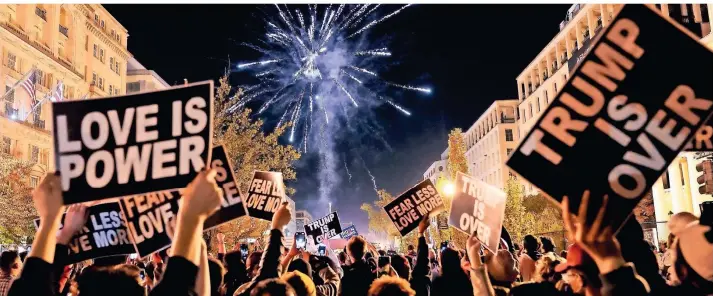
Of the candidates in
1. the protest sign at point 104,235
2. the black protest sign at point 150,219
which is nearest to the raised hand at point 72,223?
the black protest sign at point 150,219

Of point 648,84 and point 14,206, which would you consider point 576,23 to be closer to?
point 14,206

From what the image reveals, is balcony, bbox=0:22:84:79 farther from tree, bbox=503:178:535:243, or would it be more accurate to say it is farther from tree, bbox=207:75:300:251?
tree, bbox=503:178:535:243

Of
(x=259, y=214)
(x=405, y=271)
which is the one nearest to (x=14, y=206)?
(x=259, y=214)

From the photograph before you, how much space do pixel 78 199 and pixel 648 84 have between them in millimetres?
3493

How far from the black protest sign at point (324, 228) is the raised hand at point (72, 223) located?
1198 centimetres

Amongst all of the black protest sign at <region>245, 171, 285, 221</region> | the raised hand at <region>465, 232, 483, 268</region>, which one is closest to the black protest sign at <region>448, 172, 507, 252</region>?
the raised hand at <region>465, 232, 483, 268</region>

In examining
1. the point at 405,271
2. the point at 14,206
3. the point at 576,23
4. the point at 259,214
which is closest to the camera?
the point at 405,271

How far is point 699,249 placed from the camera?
2734 millimetres

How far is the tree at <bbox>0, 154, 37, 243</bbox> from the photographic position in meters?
29.2

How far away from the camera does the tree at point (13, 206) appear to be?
29.2 metres

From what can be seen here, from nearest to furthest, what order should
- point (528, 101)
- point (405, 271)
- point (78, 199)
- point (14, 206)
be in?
point (78, 199) → point (405, 271) → point (14, 206) → point (528, 101)

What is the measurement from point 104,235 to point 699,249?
18.3ft

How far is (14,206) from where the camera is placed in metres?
30.0

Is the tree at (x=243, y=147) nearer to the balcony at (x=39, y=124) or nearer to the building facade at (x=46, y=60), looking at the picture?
the building facade at (x=46, y=60)
